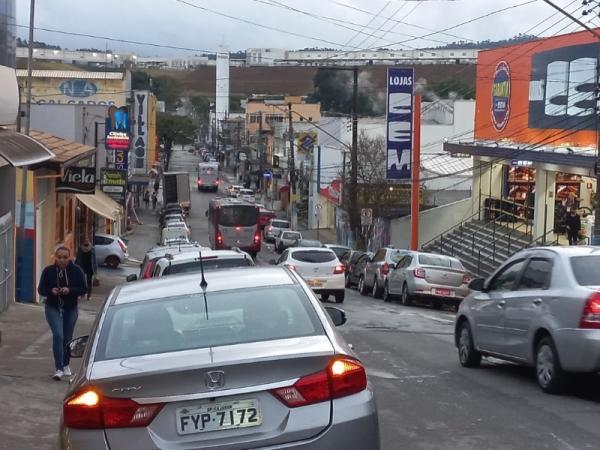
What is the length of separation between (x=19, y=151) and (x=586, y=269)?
8989 mm

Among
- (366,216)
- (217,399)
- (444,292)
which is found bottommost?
(444,292)

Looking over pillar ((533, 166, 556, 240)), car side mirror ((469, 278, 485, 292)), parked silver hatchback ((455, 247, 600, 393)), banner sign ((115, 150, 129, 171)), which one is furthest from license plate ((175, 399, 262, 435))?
banner sign ((115, 150, 129, 171))

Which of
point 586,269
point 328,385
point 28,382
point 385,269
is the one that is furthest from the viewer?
point 385,269

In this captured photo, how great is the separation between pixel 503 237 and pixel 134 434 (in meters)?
37.9

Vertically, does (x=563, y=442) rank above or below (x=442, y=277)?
above

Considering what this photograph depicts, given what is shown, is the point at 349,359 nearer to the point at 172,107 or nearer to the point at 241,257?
the point at 241,257

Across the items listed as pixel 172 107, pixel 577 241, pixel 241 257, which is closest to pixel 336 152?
pixel 577 241

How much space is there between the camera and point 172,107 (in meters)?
196

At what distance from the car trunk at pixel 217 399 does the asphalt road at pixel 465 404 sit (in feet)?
10.5

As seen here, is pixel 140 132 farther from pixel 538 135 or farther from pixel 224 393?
pixel 224 393

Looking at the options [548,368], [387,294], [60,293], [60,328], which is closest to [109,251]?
[387,294]

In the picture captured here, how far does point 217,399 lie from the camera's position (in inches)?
222

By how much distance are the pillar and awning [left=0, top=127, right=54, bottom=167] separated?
1025 inches

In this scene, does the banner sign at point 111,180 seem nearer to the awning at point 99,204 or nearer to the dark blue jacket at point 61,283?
the awning at point 99,204
